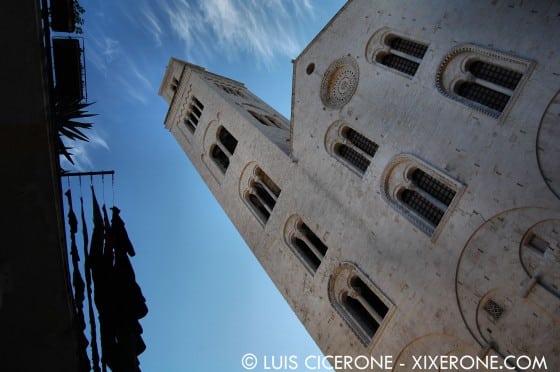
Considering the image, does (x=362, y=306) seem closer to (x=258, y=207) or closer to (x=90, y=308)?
(x=258, y=207)

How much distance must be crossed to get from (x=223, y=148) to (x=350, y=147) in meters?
8.66

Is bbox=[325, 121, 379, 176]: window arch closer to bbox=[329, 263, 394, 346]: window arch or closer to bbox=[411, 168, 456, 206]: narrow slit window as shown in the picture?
bbox=[411, 168, 456, 206]: narrow slit window

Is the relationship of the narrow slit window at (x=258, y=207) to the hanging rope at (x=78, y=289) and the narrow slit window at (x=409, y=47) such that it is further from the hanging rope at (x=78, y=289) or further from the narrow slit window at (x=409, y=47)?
the hanging rope at (x=78, y=289)

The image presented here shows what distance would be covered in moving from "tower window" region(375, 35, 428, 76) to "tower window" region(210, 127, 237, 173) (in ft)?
31.5

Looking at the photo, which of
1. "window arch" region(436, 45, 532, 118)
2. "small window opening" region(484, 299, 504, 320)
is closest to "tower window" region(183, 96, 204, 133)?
"window arch" region(436, 45, 532, 118)

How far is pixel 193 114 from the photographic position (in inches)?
920

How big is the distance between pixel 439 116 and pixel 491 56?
5.95 feet

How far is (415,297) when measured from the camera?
9.90 meters

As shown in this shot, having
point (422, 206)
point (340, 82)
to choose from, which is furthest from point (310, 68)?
point (422, 206)

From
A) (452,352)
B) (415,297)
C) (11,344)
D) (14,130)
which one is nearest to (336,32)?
(415,297)

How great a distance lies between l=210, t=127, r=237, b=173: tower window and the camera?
20.2 m

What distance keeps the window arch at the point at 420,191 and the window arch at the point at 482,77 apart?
1.97 metres

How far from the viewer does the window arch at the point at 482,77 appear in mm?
9008

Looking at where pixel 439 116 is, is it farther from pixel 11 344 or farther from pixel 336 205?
pixel 11 344
